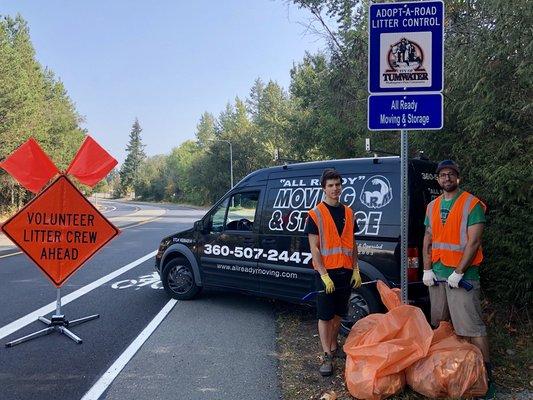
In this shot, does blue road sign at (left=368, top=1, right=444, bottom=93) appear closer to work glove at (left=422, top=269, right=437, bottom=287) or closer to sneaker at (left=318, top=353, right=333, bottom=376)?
work glove at (left=422, top=269, right=437, bottom=287)

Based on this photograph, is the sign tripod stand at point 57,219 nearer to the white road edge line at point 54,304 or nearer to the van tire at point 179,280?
the white road edge line at point 54,304

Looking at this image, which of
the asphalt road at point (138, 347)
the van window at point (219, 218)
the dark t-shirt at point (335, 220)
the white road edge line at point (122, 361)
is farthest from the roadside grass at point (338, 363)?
the van window at point (219, 218)

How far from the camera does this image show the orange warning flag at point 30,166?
5.87 m

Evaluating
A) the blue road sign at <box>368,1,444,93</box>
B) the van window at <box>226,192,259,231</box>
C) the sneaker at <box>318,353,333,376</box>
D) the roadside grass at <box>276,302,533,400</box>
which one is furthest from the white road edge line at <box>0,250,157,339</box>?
the blue road sign at <box>368,1,444,93</box>

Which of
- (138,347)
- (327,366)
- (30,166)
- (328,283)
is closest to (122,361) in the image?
(138,347)

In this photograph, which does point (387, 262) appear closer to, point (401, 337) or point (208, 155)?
point (401, 337)

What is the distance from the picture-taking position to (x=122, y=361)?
15.8 feet

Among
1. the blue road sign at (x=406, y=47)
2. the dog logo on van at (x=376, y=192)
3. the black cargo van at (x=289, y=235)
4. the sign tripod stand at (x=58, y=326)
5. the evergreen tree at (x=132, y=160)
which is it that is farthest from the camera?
A: the evergreen tree at (x=132, y=160)

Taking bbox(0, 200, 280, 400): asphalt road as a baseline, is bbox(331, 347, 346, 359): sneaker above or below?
above

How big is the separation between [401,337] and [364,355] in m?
0.33

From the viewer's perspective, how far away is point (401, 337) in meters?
3.71

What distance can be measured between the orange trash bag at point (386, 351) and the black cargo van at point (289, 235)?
1.31 m

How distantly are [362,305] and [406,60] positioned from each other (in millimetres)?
2894

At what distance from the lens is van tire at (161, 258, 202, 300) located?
750 cm
